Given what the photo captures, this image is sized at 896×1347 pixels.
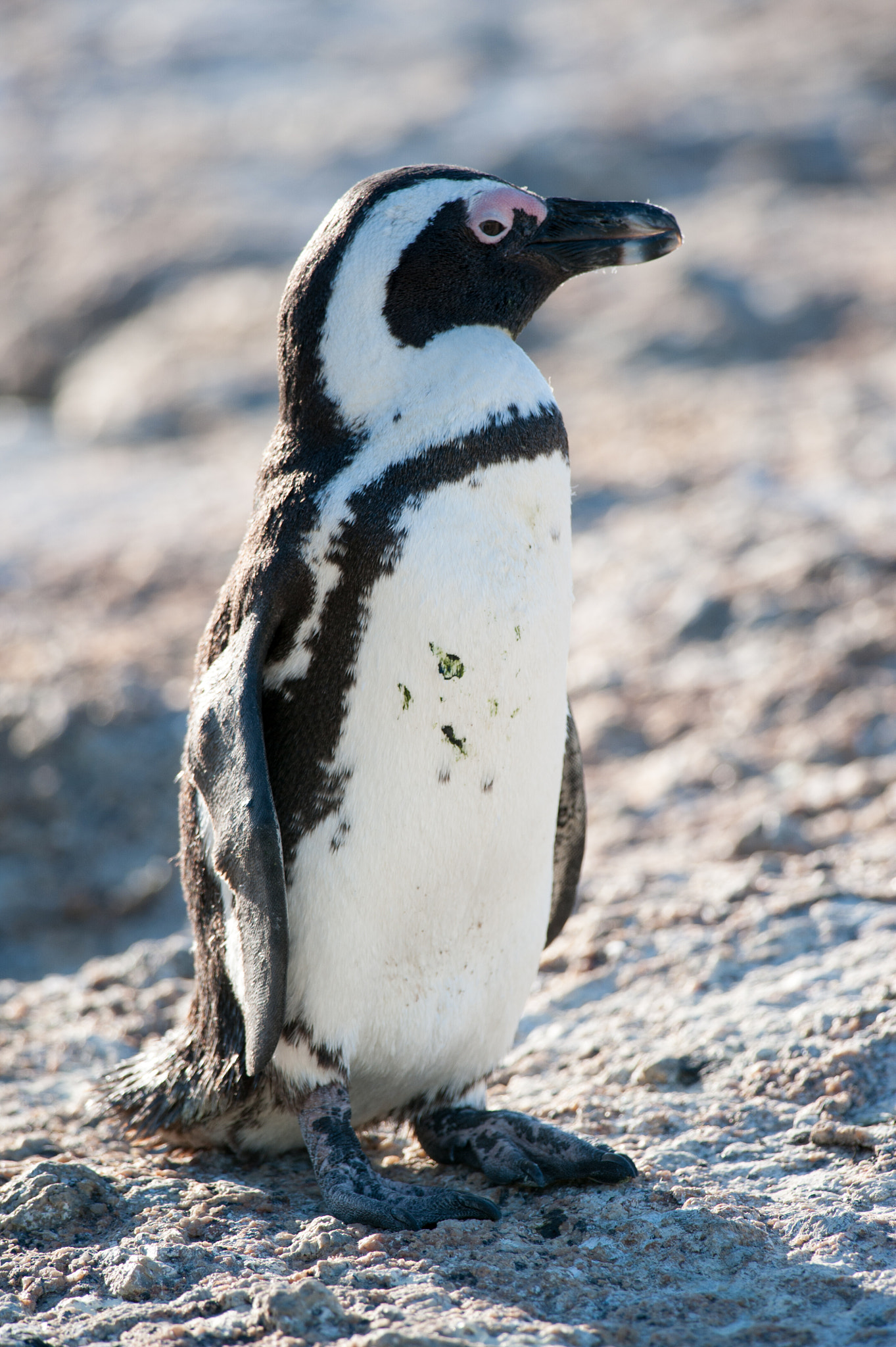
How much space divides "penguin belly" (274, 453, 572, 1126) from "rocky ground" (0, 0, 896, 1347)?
1.23 ft

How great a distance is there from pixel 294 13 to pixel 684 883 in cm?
1219

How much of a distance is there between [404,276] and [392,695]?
2.40 feet

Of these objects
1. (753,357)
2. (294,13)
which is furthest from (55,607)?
(294,13)

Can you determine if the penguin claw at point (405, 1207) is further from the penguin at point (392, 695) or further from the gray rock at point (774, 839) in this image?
the gray rock at point (774, 839)

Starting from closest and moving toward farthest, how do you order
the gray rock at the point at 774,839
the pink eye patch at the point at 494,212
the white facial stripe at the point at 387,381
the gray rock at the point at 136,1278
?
1. the gray rock at the point at 136,1278
2. the white facial stripe at the point at 387,381
3. the pink eye patch at the point at 494,212
4. the gray rock at the point at 774,839

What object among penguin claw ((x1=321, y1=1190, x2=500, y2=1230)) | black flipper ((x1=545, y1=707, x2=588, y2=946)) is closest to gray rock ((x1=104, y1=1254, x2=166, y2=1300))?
penguin claw ((x1=321, y1=1190, x2=500, y2=1230))

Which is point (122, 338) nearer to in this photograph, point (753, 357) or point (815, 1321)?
point (753, 357)

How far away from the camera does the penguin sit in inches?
92.8

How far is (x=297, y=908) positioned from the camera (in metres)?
2.45

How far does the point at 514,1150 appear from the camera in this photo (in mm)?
2484

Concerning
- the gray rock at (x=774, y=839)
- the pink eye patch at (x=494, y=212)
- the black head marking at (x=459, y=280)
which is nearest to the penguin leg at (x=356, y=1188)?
the black head marking at (x=459, y=280)

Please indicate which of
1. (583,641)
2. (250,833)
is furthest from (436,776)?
(583,641)

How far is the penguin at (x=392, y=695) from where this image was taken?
2357mm

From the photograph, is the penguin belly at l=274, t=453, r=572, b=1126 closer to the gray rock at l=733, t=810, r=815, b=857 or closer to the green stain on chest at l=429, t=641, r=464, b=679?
the green stain on chest at l=429, t=641, r=464, b=679
